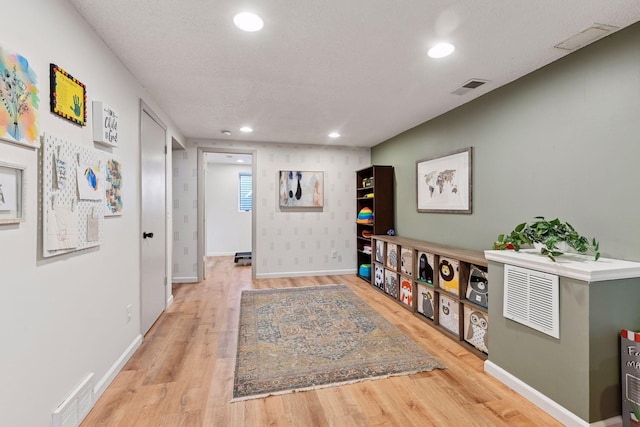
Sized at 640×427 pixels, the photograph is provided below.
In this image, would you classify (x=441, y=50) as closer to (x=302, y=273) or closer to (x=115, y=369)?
(x=115, y=369)

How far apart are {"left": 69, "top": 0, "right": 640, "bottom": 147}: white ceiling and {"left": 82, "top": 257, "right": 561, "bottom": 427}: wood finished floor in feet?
7.60

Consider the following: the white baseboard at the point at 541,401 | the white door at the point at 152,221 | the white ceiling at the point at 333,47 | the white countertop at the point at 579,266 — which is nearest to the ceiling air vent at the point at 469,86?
the white ceiling at the point at 333,47

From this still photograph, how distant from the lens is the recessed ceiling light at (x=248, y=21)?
1722 mm

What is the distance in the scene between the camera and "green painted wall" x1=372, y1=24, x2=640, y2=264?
182 centimetres

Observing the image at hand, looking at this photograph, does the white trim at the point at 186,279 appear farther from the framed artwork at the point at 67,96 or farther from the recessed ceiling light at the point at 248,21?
the recessed ceiling light at the point at 248,21

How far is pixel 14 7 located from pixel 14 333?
52.7 inches

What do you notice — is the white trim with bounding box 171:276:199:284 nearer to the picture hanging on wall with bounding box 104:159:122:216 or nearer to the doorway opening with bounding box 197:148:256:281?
the doorway opening with bounding box 197:148:256:281

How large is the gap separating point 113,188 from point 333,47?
1.83m

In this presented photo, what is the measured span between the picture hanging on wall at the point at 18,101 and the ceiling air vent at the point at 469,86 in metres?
2.96

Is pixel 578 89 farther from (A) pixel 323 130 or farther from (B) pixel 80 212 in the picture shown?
(B) pixel 80 212

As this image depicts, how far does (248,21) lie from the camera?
177 centimetres

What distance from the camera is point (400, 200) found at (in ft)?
14.9

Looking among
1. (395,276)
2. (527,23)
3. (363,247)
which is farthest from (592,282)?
(363,247)

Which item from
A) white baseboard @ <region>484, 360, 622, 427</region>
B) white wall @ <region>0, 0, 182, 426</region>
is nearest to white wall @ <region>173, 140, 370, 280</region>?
white wall @ <region>0, 0, 182, 426</region>
